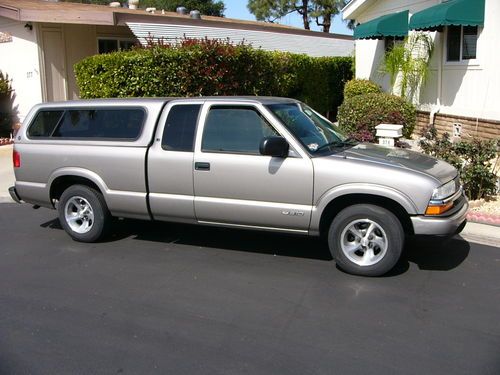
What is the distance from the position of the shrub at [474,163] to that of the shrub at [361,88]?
25.4 ft

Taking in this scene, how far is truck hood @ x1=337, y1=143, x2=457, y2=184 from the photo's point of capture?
17.1 feet

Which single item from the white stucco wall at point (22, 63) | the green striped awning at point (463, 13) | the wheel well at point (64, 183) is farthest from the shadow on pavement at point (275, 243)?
the white stucco wall at point (22, 63)

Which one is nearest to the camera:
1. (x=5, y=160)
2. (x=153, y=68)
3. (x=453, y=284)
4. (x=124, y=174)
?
(x=453, y=284)

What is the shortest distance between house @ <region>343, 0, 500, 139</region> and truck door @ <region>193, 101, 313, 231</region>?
730 cm

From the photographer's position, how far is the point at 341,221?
17.2 ft

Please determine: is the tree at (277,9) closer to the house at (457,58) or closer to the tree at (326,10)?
the tree at (326,10)

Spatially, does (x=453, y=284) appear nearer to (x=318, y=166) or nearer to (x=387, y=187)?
(x=387, y=187)

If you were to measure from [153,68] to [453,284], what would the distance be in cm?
813

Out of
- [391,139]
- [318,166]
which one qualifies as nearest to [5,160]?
[391,139]

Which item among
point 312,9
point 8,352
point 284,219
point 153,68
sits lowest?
point 8,352

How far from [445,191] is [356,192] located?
0.84 m

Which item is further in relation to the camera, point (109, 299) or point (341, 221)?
point (341, 221)

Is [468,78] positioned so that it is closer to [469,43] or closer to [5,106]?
[469,43]

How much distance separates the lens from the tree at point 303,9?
36.8 m
